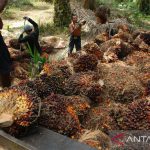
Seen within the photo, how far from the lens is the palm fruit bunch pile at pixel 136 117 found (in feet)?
11.1

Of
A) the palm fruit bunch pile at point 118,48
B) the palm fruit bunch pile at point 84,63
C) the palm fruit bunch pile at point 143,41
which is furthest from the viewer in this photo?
the palm fruit bunch pile at point 143,41

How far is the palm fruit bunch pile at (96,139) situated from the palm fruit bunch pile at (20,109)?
461mm

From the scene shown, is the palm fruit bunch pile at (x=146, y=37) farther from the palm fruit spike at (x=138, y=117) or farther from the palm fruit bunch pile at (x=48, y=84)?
the palm fruit spike at (x=138, y=117)

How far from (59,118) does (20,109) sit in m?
0.39

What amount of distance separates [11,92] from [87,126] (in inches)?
30.9

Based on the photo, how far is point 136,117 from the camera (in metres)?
3.45

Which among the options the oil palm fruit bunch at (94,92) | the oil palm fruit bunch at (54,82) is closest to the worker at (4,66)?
the oil palm fruit bunch at (54,82)

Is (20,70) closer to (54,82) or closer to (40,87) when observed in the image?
(54,82)

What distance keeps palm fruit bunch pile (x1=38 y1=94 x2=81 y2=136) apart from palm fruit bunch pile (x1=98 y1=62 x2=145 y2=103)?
647 millimetres

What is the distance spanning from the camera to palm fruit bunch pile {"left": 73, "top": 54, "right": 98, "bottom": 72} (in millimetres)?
4434

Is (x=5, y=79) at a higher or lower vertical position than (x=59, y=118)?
lower

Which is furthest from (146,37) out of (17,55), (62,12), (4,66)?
(62,12)

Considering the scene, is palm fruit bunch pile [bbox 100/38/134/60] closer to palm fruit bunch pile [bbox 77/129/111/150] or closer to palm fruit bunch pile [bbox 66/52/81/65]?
palm fruit bunch pile [bbox 66/52/81/65]

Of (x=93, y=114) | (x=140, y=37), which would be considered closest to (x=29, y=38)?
(x=140, y=37)
